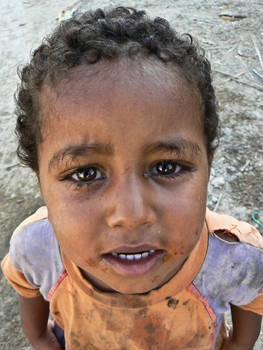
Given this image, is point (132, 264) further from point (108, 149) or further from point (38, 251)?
point (38, 251)

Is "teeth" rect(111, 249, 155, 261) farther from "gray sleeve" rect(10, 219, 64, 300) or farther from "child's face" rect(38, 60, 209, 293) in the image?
"gray sleeve" rect(10, 219, 64, 300)

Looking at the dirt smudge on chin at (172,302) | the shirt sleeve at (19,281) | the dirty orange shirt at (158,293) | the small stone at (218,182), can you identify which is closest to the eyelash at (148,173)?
the dirty orange shirt at (158,293)

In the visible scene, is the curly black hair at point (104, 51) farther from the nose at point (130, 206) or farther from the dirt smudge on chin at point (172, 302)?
the dirt smudge on chin at point (172, 302)

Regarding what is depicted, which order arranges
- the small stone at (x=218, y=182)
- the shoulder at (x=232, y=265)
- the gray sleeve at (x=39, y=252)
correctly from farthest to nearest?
the small stone at (x=218, y=182) → the gray sleeve at (x=39, y=252) → the shoulder at (x=232, y=265)

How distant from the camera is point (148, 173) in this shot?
3.07 ft

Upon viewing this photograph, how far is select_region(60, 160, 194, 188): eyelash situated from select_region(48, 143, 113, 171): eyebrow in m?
0.05

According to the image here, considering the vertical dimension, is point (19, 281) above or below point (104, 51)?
below

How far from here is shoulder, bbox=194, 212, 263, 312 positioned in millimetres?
1207

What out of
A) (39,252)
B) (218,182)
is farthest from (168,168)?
(218,182)

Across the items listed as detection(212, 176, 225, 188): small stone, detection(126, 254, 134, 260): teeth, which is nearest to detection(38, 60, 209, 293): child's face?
detection(126, 254, 134, 260): teeth

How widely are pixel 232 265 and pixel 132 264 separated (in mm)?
426

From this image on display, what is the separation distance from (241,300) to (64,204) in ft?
2.50

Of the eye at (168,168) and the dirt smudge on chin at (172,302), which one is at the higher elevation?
the eye at (168,168)

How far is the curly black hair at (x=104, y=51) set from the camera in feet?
3.25
